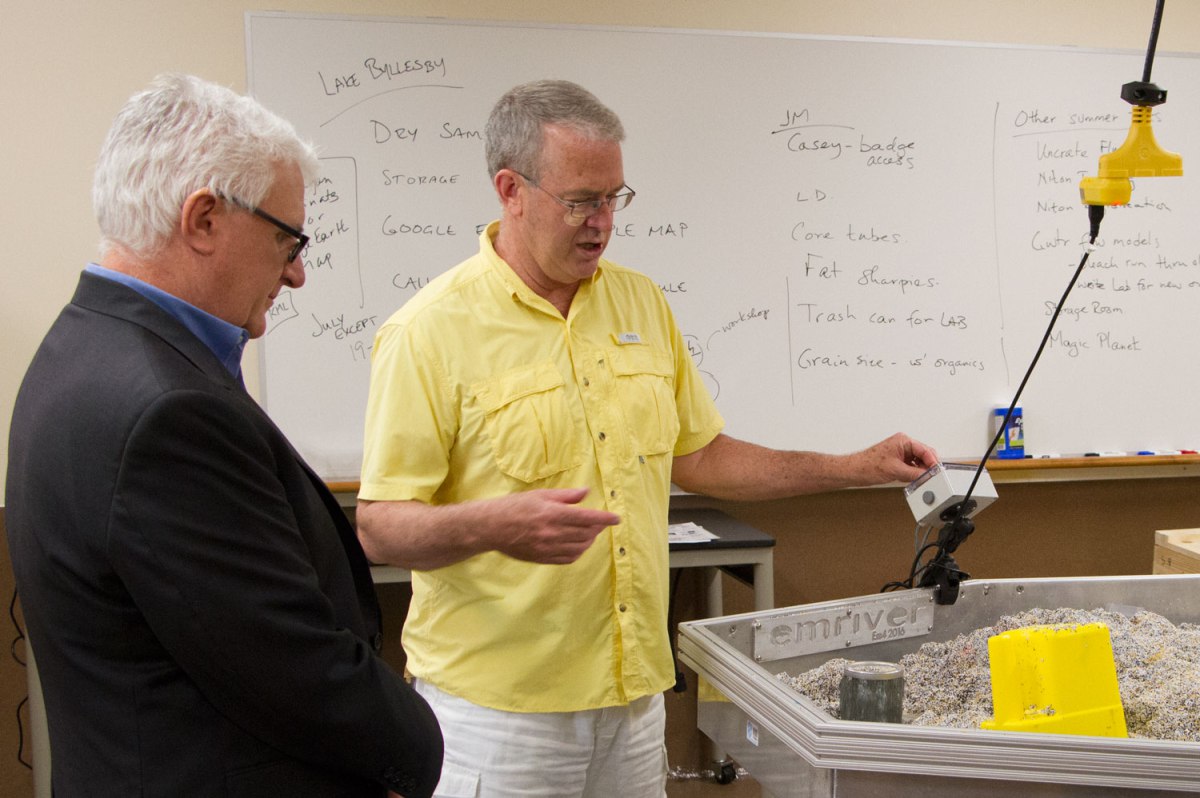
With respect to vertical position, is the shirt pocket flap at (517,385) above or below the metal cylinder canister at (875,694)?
above

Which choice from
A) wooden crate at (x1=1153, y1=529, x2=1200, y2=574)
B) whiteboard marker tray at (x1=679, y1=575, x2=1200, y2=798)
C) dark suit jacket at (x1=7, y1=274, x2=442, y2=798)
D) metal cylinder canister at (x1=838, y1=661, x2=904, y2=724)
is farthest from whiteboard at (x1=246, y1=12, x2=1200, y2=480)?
dark suit jacket at (x1=7, y1=274, x2=442, y2=798)

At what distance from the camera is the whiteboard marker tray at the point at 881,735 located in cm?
111

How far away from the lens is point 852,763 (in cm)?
113

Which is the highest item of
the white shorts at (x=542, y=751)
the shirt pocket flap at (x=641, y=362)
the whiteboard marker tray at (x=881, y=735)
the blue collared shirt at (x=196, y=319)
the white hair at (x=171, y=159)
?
the white hair at (x=171, y=159)

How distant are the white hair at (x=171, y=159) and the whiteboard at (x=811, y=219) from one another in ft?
5.82

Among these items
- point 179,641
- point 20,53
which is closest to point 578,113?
point 179,641

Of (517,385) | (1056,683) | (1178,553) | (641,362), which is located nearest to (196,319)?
(517,385)

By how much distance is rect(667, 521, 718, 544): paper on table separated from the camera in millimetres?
2621

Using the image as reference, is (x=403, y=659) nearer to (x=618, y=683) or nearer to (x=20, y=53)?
(x=618, y=683)

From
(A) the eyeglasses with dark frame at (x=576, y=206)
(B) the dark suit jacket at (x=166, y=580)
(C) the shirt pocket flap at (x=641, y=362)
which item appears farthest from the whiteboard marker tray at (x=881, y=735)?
(A) the eyeglasses with dark frame at (x=576, y=206)

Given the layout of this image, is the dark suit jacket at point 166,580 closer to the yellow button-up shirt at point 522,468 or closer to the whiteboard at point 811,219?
the yellow button-up shirt at point 522,468

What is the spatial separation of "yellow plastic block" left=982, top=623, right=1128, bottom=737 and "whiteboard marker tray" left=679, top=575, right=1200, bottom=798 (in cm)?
Answer: 13

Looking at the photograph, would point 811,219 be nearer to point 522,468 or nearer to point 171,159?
point 522,468

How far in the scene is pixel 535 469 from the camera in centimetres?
145
